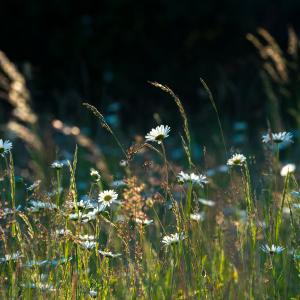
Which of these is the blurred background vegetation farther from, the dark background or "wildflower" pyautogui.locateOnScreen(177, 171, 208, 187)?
"wildflower" pyautogui.locateOnScreen(177, 171, 208, 187)

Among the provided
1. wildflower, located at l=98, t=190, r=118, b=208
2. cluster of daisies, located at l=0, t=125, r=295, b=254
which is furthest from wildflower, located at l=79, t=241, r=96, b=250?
wildflower, located at l=98, t=190, r=118, b=208

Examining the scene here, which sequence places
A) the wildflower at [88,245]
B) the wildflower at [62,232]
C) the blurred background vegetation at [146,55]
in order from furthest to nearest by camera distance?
the blurred background vegetation at [146,55] → the wildflower at [88,245] → the wildflower at [62,232]

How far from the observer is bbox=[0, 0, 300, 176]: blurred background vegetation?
8.00m

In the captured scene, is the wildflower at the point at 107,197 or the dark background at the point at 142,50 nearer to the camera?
the wildflower at the point at 107,197

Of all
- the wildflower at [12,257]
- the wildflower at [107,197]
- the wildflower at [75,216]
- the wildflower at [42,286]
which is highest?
the wildflower at [107,197]

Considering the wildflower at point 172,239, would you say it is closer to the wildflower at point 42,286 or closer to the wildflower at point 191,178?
the wildflower at point 191,178

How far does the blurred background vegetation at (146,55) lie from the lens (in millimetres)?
8000

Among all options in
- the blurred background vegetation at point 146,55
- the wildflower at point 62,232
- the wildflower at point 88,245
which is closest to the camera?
the wildflower at point 62,232

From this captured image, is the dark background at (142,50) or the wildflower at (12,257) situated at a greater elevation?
the dark background at (142,50)

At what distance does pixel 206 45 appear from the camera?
27.2ft

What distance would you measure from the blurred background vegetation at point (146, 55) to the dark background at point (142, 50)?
0.01 m

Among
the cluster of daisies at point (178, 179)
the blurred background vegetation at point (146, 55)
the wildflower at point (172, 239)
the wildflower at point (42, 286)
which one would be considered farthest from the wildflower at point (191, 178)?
the blurred background vegetation at point (146, 55)

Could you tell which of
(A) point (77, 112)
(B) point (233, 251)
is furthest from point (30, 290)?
(A) point (77, 112)

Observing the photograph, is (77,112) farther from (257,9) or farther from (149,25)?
(257,9)
